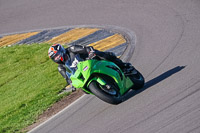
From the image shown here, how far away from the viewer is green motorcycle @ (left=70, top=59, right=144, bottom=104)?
8.79 m

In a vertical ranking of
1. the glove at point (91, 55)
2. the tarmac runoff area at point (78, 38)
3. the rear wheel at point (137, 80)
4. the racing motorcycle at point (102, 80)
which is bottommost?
the tarmac runoff area at point (78, 38)

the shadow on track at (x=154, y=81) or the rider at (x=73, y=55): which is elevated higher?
the rider at (x=73, y=55)

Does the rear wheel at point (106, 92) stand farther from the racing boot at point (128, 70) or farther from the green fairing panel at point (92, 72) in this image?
the racing boot at point (128, 70)

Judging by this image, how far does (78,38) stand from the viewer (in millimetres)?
14336

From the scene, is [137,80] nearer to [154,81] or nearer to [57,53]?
[154,81]

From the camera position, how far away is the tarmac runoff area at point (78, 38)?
42.8 ft

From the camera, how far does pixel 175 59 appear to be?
1062 cm

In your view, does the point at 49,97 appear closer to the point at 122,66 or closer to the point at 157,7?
the point at 122,66

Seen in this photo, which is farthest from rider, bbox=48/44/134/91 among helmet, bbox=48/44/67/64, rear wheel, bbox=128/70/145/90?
rear wheel, bbox=128/70/145/90

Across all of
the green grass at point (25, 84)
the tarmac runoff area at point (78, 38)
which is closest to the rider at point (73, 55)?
the green grass at point (25, 84)

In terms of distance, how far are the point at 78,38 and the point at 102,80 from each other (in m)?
5.61

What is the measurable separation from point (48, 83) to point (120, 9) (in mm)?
4342

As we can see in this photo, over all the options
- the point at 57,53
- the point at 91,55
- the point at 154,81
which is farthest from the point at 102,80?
the point at 154,81

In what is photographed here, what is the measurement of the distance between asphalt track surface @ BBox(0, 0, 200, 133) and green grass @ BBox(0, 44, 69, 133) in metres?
1.02
